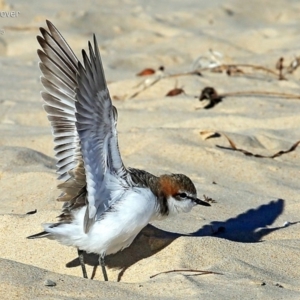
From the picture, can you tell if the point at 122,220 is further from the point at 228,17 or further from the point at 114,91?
the point at 228,17

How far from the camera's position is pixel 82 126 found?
385 centimetres

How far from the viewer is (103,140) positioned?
3910 mm

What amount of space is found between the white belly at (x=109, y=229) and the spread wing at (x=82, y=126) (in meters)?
0.06

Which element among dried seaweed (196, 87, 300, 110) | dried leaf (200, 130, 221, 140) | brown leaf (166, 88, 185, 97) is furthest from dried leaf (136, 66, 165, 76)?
dried leaf (200, 130, 221, 140)

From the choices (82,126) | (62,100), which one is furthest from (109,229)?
(62,100)

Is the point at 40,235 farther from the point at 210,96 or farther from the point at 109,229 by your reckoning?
the point at 210,96

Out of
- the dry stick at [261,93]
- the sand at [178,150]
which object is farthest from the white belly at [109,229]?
the dry stick at [261,93]

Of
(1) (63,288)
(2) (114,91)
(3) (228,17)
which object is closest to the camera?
(1) (63,288)

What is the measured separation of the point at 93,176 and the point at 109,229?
28cm

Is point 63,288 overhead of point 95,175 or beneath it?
beneath

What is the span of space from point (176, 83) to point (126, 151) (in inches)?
65.3

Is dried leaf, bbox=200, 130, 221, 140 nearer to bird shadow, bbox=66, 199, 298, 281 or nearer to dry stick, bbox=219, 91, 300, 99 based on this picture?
bird shadow, bbox=66, 199, 298, 281

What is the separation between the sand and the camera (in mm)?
3730

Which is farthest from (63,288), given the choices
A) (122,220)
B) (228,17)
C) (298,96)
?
(228,17)
